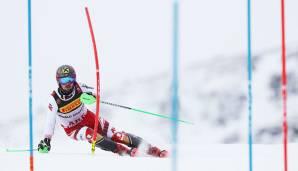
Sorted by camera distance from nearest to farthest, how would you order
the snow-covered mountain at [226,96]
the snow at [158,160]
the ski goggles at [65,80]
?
the snow at [158,160], the ski goggles at [65,80], the snow-covered mountain at [226,96]

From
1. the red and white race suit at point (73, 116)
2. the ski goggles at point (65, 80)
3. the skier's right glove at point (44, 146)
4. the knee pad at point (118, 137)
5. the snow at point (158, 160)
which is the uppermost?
the ski goggles at point (65, 80)

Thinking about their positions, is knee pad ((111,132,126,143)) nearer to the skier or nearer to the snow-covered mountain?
the skier

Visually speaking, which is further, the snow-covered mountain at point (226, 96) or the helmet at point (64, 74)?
the snow-covered mountain at point (226, 96)

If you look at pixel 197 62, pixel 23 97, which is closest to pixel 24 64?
pixel 23 97

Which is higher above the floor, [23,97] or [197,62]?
[197,62]

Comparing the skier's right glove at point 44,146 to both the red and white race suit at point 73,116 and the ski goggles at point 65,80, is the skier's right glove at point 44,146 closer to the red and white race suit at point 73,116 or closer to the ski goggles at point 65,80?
the red and white race suit at point 73,116

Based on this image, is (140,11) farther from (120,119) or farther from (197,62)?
(120,119)

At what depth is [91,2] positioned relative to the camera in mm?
2869

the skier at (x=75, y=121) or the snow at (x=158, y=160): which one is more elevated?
the skier at (x=75, y=121)

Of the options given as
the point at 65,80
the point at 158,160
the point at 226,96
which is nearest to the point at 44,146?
the point at 65,80

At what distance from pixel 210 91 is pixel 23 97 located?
0.97 metres

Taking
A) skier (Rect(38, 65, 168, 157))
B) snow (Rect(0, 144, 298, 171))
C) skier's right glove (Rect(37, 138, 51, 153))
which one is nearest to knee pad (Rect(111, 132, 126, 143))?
skier (Rect(38, 65, 168, 157))

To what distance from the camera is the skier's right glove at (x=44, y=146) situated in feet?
8.16

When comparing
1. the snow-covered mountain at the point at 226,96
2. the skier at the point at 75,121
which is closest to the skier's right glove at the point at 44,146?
the skier at the point at 75,121
